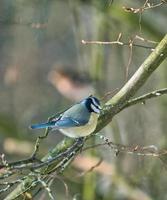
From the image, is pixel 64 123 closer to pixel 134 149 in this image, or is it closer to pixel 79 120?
pixel 79 120

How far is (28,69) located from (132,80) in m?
4.97

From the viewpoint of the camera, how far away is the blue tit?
107 inches

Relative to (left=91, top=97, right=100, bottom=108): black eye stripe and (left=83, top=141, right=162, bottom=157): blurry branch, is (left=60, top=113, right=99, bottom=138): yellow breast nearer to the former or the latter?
(left=91, top=97, right=100, bottom=108): black eye stripe

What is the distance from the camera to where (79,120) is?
2.88m

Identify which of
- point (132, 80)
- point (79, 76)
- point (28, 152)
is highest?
point (132, 80)

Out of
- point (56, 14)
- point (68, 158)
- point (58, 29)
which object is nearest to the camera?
point (68, 158)

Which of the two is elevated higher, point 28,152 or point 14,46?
point 14,46

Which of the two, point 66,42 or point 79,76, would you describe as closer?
point 79,76

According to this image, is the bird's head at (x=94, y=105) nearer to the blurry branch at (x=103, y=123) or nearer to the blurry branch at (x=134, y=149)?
the blurry branch at (x=103, y=123)

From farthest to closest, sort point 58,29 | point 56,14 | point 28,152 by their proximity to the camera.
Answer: point 56,14 → point 58,29 → point 28,152

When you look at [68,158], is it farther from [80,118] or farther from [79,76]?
[79,76]

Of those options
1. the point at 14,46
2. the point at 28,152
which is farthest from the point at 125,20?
the point at 14,46

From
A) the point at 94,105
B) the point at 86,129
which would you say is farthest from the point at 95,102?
the point at 86,129

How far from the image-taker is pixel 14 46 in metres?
7.87
